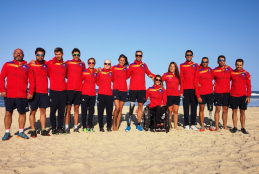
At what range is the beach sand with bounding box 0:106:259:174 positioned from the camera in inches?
133

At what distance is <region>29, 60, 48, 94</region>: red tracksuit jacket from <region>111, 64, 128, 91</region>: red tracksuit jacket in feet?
6.84

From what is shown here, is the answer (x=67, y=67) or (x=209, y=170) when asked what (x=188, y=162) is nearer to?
(x=209, y=170)

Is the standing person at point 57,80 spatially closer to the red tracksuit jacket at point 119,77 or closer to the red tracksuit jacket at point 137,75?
the red tracksuit jacket at point 119,77

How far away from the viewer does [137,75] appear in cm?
679

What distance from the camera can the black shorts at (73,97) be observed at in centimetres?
620

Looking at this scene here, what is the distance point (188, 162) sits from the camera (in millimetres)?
3674

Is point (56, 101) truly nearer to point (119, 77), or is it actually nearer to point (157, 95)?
point (119, 77)

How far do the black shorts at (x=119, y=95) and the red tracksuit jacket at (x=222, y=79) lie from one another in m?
3.05

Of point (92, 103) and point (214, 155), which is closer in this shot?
point (214, 155)

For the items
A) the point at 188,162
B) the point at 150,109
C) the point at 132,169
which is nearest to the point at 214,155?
the point at 188,162

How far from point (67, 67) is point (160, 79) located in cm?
297

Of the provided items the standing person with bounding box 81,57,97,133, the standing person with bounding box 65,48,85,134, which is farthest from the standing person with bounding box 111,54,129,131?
the standing person with bounding box 65,48,85,134

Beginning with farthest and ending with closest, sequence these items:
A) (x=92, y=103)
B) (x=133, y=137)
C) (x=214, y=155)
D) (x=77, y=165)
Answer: (x=92, y=103) < (x=133, y=137) < (x=214, y=155) < (x=77, y=165)

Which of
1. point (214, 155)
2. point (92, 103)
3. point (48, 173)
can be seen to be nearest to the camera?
point (48, 173)
